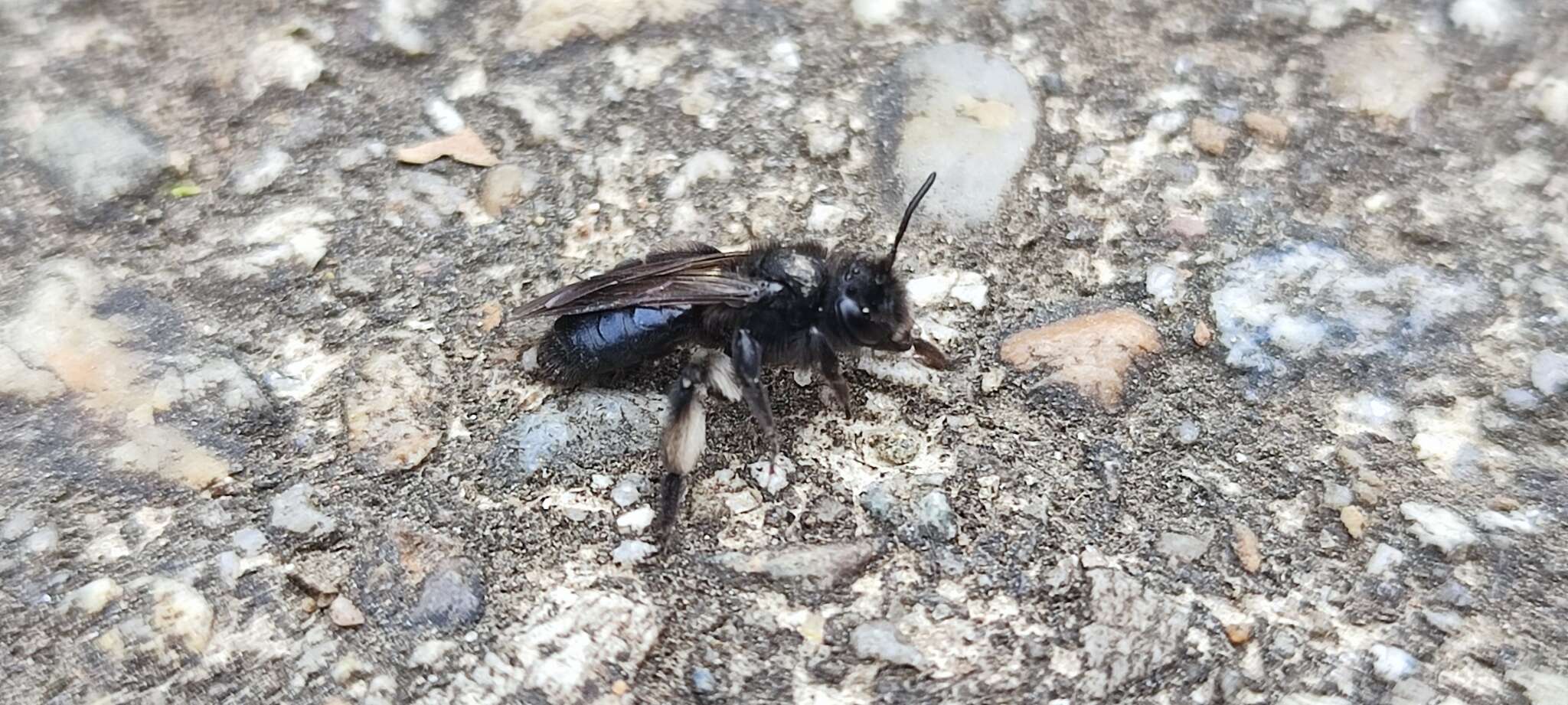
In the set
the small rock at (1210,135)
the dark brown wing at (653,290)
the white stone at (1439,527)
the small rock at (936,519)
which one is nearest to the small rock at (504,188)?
the dark brown wing at (653,290)

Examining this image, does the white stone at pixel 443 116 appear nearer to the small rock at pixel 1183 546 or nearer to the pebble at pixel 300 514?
the pebble at pixel 300 514

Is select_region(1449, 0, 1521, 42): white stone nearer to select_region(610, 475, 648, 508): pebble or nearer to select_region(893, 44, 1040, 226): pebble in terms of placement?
select_region(893, 44, 1040, 226): pebble

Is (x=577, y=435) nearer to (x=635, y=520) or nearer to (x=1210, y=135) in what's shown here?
(x=635, y=520)

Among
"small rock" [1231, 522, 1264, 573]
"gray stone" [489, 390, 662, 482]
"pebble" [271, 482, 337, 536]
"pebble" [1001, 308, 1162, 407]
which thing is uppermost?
"pebble" [1001, 308, 1162, 407]

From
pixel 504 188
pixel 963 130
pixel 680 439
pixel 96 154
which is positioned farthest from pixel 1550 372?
pixel 96 154

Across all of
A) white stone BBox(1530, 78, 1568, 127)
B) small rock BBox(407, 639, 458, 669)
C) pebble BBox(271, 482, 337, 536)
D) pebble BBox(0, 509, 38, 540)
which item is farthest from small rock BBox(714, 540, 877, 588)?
white stone BBox(1530, 78, 1568, 127)

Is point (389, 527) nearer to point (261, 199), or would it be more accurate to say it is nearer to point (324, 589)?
point (324, 589)
